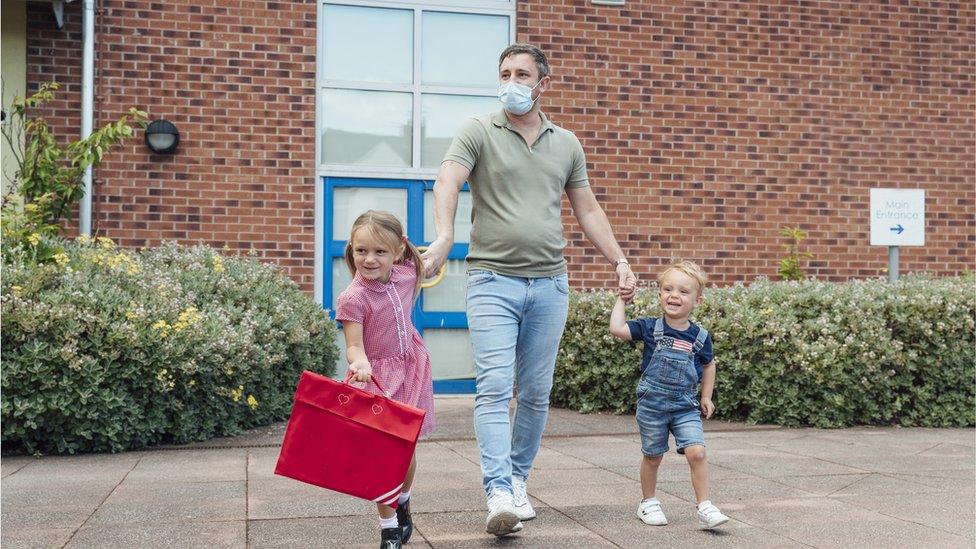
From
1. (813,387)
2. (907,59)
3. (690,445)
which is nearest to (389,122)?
(813,387)

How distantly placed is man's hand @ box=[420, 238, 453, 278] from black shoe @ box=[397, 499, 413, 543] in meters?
0.87

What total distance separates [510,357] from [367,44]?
19.2ft

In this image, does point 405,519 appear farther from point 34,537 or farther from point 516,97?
point 516,97

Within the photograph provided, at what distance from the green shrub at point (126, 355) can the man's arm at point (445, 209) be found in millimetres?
2807

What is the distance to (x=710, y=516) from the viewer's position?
419cm

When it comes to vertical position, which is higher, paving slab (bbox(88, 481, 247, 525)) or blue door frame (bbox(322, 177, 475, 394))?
blue door frame (bbox(322, 177, 475, 394))

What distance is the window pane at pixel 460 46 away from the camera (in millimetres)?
9633

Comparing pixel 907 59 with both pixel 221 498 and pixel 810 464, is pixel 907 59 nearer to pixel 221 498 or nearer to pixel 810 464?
pixel 810 464

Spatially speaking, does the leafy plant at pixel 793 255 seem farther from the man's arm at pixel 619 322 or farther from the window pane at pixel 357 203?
the man's arm at pixel 619 322

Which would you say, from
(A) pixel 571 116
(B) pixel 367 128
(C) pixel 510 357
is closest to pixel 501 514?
(C) pixel 510 357

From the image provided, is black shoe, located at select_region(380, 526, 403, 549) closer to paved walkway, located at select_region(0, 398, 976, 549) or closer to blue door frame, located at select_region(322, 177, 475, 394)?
paved walkway, located at select_region(0, 398, 976, 549)

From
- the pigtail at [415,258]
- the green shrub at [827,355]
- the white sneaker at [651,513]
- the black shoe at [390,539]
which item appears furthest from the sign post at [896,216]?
the black shoe at [390,539]

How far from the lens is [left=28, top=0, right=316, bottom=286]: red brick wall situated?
28.7ft

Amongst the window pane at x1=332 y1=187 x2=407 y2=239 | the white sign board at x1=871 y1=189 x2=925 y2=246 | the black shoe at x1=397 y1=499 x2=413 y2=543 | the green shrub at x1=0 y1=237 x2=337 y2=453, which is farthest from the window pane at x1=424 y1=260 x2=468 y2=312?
the black shoe at x1=397 y1=499 x2=413 y2=543
